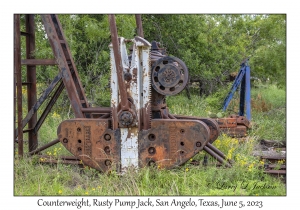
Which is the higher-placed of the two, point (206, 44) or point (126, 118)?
point (206, 44)

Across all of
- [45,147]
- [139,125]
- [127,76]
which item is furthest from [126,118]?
[45,147]

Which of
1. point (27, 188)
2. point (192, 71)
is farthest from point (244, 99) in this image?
point (27, 188)

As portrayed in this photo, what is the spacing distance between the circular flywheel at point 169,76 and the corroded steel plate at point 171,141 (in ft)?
1.61

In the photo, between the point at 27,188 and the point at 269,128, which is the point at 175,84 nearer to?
the point at 27,188

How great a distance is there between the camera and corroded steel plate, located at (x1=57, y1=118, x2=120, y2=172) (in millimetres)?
6020

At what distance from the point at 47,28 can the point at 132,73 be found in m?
1.81

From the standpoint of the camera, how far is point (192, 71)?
13586mm

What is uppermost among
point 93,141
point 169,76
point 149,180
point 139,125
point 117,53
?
point 117,53

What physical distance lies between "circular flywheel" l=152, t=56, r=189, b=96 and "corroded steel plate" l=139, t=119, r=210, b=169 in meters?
0.49

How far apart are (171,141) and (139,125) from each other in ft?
1.81

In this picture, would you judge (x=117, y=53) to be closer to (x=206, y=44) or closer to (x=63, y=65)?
(x=63, y=65)

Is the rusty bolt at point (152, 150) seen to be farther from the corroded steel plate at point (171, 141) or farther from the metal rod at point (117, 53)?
the metal rod at point (117, 53)

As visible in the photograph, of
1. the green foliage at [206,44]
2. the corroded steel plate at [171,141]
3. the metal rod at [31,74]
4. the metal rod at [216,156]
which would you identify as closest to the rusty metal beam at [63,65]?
the metal rod at [31,74]

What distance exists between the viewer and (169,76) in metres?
5.85
